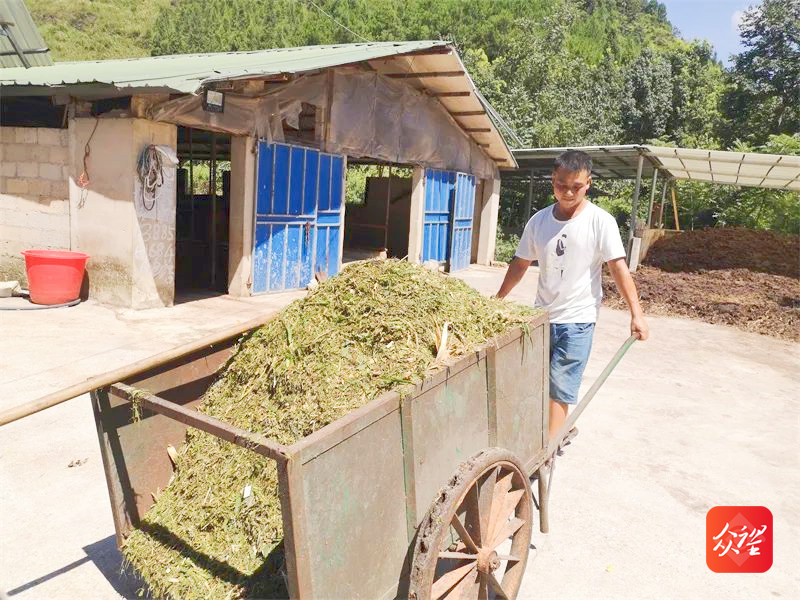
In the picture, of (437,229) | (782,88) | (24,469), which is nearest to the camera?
(24,469)

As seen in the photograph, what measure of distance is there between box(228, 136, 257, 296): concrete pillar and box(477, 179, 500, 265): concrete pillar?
8.76 m

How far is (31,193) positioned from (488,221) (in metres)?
11.1

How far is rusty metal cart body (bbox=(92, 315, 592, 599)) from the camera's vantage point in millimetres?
1662

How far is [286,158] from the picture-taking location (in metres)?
9.19

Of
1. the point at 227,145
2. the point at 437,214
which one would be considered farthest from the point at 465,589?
the point at 227,145

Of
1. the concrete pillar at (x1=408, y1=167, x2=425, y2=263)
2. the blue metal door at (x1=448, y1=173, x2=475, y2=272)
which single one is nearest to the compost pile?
the concrete pillar at (x1=408, y1=167, x2=425, y2=263)

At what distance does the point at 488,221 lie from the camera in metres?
16.3

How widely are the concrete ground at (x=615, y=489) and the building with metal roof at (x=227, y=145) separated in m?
1.74

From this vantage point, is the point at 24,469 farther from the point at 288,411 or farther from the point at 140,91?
the point at 140,91

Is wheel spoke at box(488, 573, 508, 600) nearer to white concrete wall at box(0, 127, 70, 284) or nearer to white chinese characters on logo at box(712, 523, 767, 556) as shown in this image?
white chinese characters on logo at box(712, 523, 767, 556)

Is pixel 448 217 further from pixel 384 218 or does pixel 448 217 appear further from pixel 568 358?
pixel 568 358

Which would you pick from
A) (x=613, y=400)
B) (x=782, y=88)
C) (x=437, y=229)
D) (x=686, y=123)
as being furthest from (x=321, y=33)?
(x=613, y=400)

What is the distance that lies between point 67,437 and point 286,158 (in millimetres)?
6035

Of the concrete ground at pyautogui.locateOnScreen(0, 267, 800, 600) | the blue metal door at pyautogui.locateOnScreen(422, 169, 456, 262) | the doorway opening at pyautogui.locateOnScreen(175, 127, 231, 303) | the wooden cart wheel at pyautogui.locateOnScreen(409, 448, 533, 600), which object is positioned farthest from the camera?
the blue metal door at pyautogui.locateOnScreen(422, 169, 456, 262)
